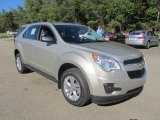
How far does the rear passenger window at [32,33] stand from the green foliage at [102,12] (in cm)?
3382

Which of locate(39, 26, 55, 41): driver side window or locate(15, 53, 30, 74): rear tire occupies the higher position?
locate(39, 26, 55, 41): driver side window

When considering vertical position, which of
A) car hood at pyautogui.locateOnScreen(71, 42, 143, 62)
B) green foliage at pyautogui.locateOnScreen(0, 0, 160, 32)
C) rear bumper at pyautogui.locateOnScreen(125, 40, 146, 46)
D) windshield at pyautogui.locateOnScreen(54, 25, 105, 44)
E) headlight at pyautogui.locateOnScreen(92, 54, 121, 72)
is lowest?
rear bumper at pyautogui.locateOnScreen(125, 40, 146, 46)

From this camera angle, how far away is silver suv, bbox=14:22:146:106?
4401 mm

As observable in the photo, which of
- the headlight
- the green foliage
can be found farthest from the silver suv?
the green foliage

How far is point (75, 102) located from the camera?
4918 mm

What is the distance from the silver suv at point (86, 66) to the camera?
440 cm

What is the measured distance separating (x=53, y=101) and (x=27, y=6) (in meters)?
57.3

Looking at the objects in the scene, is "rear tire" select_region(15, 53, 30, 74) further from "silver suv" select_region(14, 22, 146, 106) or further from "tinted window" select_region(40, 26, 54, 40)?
"tinted window" select_region(40, 26, 54, 40)

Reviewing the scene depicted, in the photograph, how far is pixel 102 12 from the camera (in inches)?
1834

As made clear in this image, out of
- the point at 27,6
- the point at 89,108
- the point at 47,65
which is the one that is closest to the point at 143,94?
the point at 89,108

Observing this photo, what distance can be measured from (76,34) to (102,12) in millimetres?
41827

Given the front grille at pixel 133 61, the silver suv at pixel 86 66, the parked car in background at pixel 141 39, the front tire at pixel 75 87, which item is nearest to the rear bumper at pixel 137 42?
the parked car in background at pixel 141 39

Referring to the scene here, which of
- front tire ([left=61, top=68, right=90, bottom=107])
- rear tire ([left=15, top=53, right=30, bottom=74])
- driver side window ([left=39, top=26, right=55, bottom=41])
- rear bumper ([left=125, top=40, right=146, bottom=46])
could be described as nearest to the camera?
front tire ([left=61, top=68, right=90, bottom=107])

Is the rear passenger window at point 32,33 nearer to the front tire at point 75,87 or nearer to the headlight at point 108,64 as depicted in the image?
the front tire at point 75,87
